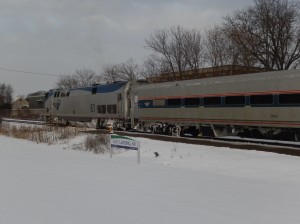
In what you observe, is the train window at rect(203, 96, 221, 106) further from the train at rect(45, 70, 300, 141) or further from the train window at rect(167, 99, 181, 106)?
the train window at rect(167, 99, 181, 106)

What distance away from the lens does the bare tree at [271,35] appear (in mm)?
41844


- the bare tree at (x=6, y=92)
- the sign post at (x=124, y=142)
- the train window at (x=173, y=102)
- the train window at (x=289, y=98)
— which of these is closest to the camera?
the sign post at (x=124, y=142)

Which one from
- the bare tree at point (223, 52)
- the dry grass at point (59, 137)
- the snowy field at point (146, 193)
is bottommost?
the snowy field at point (146, 193)

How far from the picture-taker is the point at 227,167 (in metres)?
13.4

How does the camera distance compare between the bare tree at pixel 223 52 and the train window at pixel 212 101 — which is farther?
the bare tree at pixel 223 52

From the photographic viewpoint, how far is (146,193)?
27.7ft

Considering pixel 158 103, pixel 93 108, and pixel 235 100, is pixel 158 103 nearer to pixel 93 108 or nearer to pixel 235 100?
pixel 235 100

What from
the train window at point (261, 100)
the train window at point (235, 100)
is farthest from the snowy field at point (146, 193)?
the train window at point (235, 100)

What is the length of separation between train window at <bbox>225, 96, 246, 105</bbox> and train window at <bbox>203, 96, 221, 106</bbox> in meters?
0.61

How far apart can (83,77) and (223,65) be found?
216 ft

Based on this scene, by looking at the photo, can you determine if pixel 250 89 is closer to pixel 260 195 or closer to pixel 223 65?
pixel 260 195

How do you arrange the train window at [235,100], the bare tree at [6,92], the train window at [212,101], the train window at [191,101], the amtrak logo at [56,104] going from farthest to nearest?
1. the bare tree at [6,92]
2. the amtrak logo at [56,104]
3. the train window at [191,101]
4. the train window at [212,101]
5. the train window at [235,100]

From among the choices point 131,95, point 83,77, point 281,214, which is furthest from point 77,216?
point 83,77

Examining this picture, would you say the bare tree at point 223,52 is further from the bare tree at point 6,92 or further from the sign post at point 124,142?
the bare tree at point 6,92
